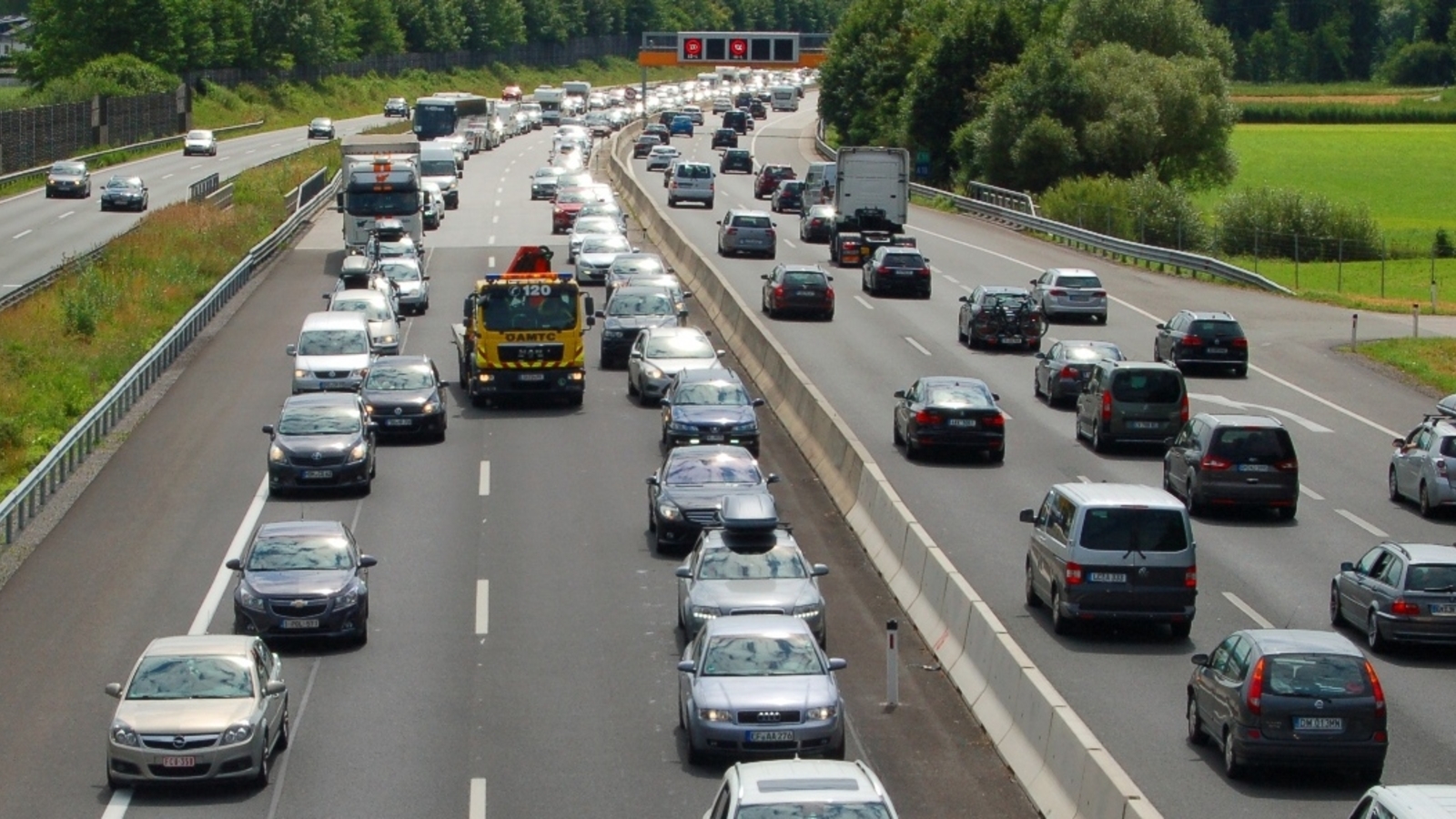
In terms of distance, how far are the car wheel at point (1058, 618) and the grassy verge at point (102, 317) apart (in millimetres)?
20693

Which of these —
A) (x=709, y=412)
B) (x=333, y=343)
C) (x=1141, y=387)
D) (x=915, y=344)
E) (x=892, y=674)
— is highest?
(x=333, y=343)

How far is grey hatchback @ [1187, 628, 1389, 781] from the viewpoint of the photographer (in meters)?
18.5

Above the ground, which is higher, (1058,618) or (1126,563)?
(1126,563)

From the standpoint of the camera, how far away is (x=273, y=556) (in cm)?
2456

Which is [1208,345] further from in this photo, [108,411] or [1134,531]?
[108,411]

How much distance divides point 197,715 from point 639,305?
28609 mm

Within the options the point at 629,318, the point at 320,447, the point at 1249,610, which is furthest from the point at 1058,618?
the point at 629,318

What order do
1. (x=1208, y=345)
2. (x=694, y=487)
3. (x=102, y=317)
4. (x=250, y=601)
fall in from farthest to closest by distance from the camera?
(x=102, y=317), (x=1208, y=345), (x=694, y=487), (x=250, y=601)

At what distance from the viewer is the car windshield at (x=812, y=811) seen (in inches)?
564

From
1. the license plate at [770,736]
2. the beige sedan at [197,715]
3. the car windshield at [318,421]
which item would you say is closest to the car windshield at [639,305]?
the car windshield at [318,421]

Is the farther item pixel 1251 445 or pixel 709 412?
pixel 709 412

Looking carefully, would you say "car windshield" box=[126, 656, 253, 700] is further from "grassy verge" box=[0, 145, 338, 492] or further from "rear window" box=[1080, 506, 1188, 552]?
"grassy verge" box=[0, 145, 338, 492]

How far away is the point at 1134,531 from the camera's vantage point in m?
24.3

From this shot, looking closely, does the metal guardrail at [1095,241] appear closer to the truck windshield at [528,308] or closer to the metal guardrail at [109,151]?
the truck windshield at [528,308]
